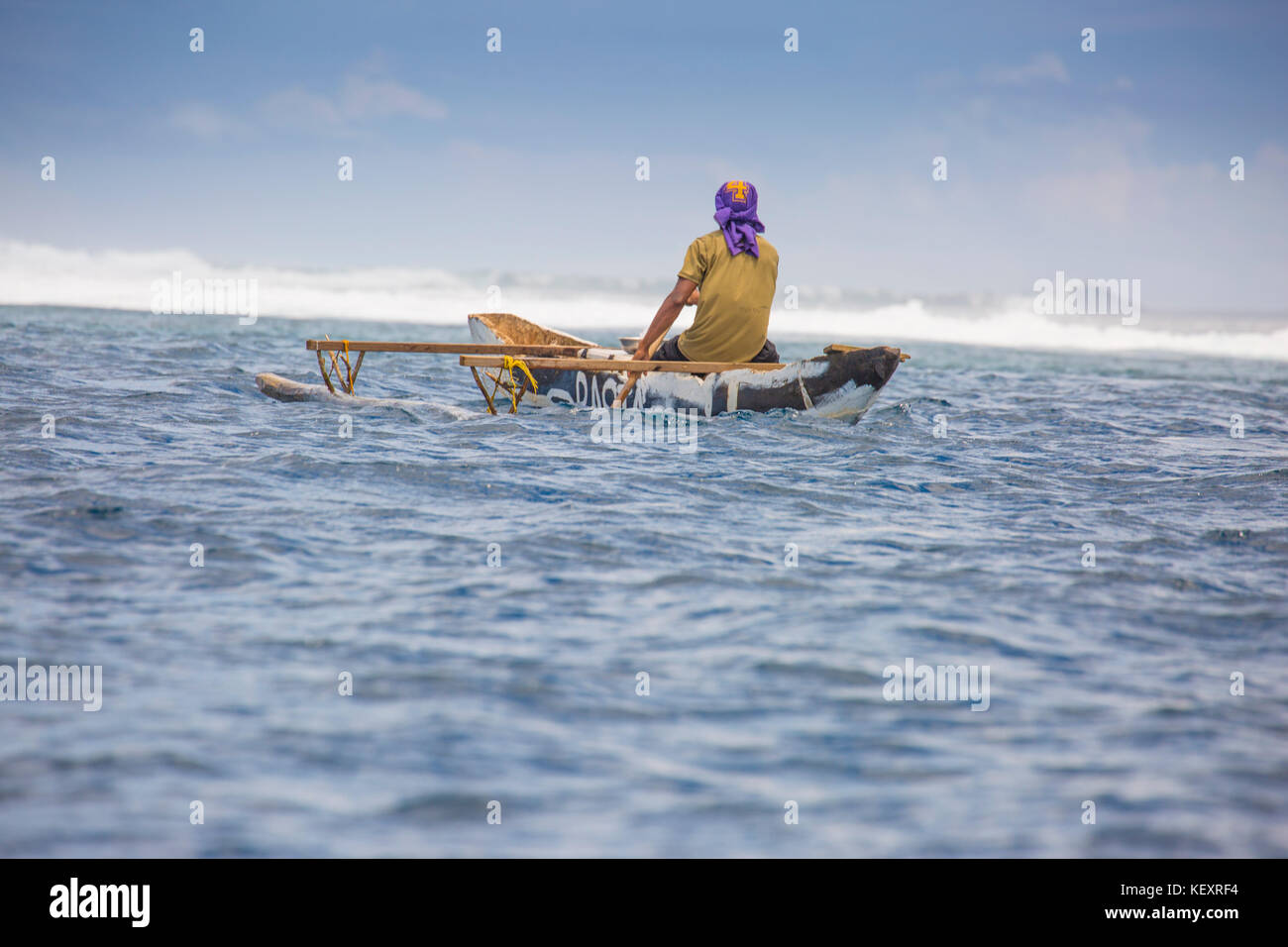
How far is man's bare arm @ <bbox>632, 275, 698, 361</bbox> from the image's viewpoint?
10.3 m

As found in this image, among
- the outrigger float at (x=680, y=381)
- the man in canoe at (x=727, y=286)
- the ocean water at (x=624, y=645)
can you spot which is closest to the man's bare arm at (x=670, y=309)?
the man in canoe at (x=727, y=286)

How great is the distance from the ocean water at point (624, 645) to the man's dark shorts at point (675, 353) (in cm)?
167

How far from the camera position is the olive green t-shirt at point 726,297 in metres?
10.3

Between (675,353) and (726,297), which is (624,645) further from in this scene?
(675,353)

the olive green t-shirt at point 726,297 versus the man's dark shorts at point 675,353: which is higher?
the olive green t-shirt at point 726,297

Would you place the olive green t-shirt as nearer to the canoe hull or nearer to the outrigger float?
the outrigger float

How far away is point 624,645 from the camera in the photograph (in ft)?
14.9

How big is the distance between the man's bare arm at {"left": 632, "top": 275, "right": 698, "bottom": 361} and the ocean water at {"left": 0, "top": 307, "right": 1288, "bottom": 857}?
1.61 meters

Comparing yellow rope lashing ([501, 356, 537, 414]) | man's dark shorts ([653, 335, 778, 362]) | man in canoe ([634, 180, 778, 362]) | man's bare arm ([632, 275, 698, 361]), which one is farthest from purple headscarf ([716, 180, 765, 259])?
yellow rope lashing ([501, 356, 537, 414])

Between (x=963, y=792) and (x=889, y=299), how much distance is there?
4133cm

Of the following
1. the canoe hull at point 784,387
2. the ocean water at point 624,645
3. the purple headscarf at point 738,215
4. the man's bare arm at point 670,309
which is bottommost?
the ocean water at point 624,645

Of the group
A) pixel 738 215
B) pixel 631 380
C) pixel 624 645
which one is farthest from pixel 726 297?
pixel 624 645

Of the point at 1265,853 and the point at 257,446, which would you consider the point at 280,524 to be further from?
the point at 1265,853

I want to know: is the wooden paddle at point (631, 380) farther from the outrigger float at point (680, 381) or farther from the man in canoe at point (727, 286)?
the man in canoe at point (727, 286)
